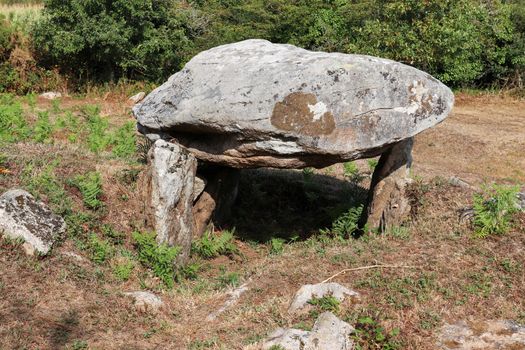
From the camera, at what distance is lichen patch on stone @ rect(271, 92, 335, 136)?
8375 mm

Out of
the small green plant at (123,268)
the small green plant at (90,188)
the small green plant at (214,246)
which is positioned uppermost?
the small green plant at (90,188)

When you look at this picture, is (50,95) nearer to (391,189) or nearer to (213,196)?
(213,196)

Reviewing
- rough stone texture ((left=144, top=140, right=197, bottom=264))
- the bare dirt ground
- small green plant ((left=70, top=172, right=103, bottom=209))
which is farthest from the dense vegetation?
rough stone texture ((left=144, top=140, right=197, bottom=264))

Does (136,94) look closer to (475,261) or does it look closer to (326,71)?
(326,71)

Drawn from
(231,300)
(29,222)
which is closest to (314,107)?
(231,300)

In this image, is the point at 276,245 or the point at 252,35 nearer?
the point at 276,245

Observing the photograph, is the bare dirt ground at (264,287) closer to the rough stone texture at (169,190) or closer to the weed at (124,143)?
the rough stone texture at (169,190)

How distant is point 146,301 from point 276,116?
9.37 ft

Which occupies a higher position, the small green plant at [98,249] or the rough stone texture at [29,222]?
the rough stone texture at [29,222]

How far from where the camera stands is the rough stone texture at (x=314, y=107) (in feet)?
27.5

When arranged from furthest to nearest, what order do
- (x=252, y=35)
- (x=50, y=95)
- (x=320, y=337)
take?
(x=252, y=35)
(x=50, y=95)
(x=320, y=337)

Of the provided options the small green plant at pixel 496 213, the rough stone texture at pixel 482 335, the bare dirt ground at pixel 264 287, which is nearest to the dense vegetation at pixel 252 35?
the bare dirt ground at pixel 264 287

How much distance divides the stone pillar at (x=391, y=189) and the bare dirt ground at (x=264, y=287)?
285mm

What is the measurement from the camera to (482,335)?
6488 mm
